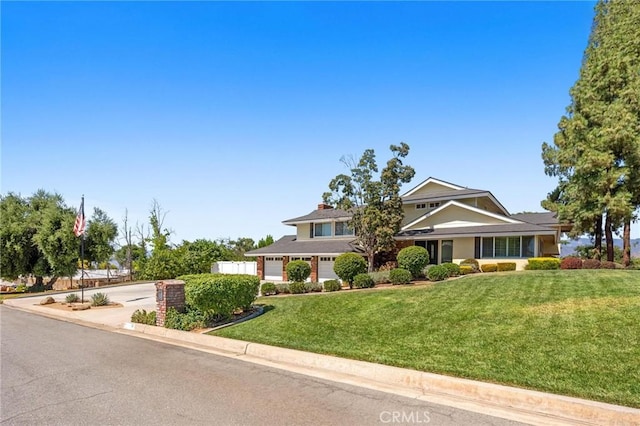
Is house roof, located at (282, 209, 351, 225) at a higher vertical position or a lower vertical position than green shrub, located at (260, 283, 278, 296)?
higher

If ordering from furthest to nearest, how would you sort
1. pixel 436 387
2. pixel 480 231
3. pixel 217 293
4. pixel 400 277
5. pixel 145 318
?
pixel 480 231
pixel 400 277
pixel 145 318
pixel 217 293
pixel 436 387

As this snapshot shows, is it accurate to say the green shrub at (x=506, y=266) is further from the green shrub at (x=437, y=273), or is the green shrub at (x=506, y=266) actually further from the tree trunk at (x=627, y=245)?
the tree trunk at (x=627, y=245)

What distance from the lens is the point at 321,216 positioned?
3475 centimetres

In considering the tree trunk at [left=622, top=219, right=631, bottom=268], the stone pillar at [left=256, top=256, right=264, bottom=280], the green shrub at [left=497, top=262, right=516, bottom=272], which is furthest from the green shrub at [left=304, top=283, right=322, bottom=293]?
the tree trunk at [left=622, top=219, right=631, bottom=268]

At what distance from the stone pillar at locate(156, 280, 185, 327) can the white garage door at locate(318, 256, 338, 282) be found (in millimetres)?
17827

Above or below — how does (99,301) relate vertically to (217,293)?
below

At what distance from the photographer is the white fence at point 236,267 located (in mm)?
35781

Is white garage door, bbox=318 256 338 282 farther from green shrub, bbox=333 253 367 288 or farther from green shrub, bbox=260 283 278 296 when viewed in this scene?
green shrub, bbox=260 283 278 296

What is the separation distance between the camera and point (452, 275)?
854 inches

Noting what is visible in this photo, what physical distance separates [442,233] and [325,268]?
899 centimetres

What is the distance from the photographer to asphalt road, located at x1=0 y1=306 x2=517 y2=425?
5.45 meters

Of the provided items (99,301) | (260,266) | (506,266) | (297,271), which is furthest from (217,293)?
(260,266)

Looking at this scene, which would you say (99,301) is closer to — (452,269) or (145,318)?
(145,318)

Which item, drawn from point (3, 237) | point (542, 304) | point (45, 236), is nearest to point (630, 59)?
point (542, 304)
